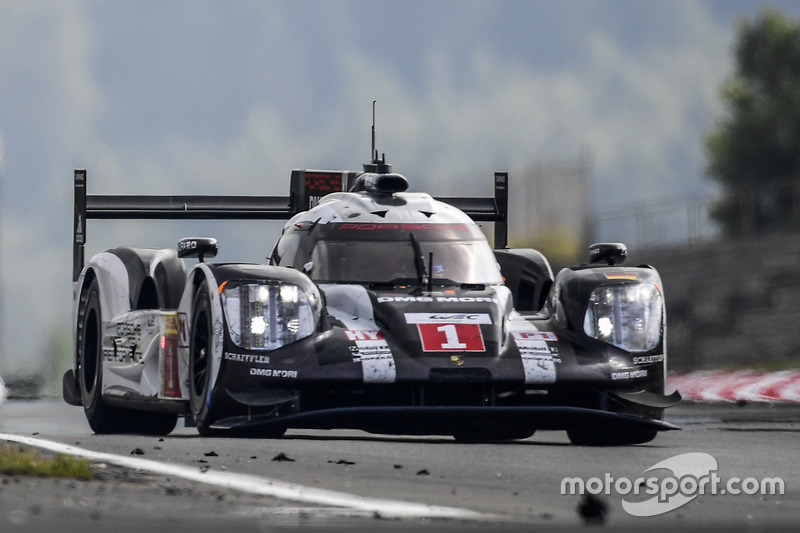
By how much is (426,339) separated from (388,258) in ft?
4.88

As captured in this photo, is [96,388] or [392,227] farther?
[96,388]

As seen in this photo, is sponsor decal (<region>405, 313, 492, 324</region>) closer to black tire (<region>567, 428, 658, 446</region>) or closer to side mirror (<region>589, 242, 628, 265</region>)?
black tire (<region>567, 428, 658, 446</region>)

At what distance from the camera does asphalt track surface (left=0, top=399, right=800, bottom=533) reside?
6492 mm

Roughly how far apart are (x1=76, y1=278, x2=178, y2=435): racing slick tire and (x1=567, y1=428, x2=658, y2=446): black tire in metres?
3.17

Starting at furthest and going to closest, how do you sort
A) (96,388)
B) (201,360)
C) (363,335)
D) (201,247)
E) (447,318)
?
(96,388), (201,247), (201,360), (447,318), (363,335)

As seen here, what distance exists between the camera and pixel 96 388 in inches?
519

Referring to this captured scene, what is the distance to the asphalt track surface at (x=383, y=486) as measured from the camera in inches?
256

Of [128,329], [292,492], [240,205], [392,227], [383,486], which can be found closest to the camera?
[292,492]

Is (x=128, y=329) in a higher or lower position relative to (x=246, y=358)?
higher

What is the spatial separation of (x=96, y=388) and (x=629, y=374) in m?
4.44

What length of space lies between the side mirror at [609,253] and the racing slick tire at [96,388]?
3.39m

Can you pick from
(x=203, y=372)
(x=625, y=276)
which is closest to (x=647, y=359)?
(x=625, y=276)

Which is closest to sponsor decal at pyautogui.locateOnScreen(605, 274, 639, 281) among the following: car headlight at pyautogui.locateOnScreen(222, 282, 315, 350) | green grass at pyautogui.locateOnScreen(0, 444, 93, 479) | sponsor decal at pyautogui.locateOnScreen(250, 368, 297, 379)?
car headlight at pyautogui.locateOnScreen(222, 282, 315, 350)

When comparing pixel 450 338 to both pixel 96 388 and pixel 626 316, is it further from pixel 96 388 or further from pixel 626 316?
pixel 96 388
